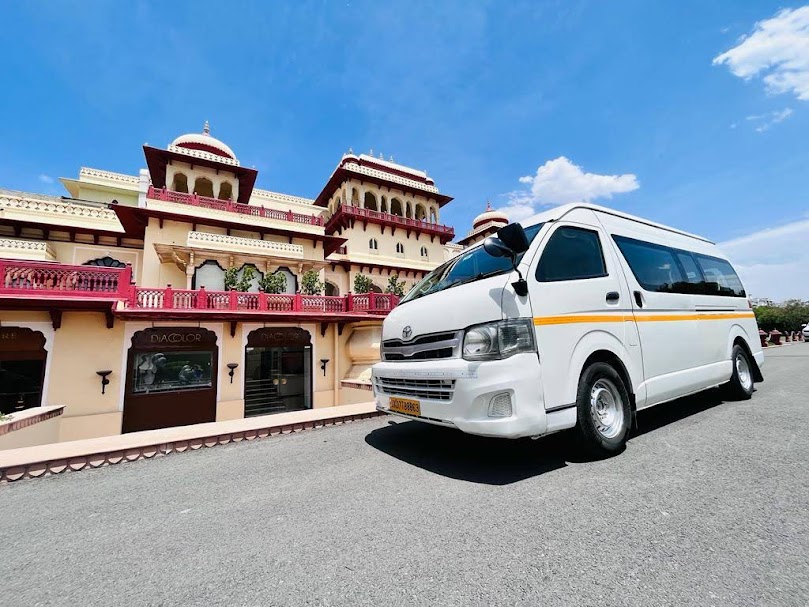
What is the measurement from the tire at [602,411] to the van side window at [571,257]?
3.30ft

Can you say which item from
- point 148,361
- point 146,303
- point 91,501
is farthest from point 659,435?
point 148,361

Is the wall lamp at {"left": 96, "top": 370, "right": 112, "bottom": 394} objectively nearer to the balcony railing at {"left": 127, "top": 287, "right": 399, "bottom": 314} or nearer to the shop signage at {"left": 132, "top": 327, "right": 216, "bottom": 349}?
the shop signage at {"left": 132, "top": 327, "right": 216, "bottom": 349}

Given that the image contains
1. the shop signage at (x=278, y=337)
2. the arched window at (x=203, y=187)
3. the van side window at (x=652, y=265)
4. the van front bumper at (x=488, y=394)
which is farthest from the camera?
the arched window at (x=203, y=187)

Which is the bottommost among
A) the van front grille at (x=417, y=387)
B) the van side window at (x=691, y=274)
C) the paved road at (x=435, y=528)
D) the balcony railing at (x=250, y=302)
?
the paved road at (x=435, y=528)

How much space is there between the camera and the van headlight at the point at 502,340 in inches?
115

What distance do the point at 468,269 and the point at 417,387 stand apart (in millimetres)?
1634

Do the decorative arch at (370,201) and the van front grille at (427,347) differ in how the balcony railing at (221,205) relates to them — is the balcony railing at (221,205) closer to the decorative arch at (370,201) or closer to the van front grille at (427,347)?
the decorative arch at (370,201)

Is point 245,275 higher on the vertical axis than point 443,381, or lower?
higher

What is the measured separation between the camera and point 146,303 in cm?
1072

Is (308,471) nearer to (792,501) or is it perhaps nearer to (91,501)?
(91,501)

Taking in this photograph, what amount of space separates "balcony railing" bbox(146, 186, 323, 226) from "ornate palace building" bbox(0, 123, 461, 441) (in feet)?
0.18

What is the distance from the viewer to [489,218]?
3278 centimetres

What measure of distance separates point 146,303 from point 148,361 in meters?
2.22

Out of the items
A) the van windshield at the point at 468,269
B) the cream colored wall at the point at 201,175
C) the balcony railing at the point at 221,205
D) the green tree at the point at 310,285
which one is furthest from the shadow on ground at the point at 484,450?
the cream colored wall at the point at 201,175
